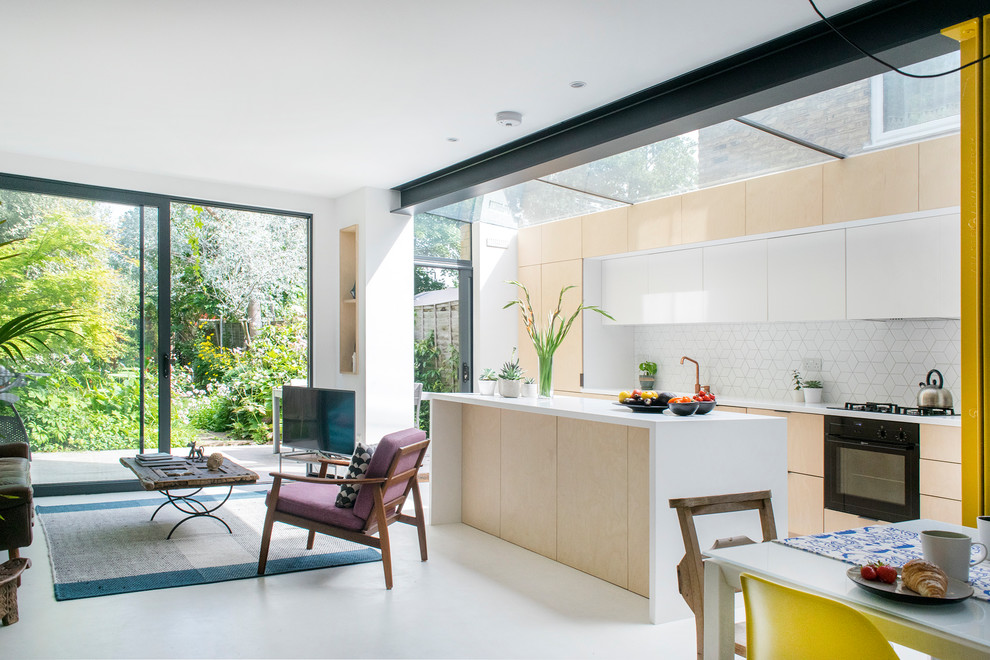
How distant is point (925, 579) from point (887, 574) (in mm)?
83

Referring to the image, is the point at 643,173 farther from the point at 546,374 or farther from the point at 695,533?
the point at 695,533

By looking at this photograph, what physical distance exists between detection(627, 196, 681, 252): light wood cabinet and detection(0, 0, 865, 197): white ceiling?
5.60ft

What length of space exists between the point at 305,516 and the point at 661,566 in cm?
188

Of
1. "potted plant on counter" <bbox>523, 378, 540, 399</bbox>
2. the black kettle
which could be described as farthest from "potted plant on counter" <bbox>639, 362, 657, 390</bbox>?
the black kettle

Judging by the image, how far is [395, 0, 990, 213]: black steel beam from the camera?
8.94ft

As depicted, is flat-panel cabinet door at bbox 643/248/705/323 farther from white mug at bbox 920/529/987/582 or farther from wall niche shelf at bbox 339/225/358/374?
white mug at bbox 920/529/987/582

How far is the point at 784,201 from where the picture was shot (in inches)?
191

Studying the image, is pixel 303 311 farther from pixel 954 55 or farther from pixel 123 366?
pixel 954 55

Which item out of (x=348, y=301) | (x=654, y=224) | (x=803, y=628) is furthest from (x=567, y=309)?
(x=803, y=628)

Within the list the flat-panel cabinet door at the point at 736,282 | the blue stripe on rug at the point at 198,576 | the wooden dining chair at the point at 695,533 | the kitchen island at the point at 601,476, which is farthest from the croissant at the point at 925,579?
the flat-panel cabinet door at the point at 736,282

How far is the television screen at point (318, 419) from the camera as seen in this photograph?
17.4 feet

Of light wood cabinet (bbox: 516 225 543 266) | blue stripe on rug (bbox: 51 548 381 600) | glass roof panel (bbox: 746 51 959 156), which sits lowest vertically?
blue stripe on rug (bbox: 51 548 381 600)

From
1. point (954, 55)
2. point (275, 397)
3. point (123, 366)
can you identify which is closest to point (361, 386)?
point (275, 397)

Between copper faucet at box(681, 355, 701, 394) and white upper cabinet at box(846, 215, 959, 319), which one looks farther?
copper faucet at box(681, 355, 701, 394)
